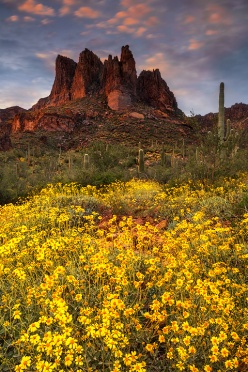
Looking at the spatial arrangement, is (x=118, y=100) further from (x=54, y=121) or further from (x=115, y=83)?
(x=54, y=121)

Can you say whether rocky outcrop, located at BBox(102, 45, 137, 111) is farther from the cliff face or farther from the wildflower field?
the wildflower field

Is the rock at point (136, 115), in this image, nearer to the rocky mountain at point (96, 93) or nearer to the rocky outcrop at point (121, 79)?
the rocky mountain at point (96, 93)

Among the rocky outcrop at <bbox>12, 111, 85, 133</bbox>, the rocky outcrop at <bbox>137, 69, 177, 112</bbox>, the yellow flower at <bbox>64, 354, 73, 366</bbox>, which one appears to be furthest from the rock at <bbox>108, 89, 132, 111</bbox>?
the yellow flower at <bbox>64, 354, 73, 366</bbox>

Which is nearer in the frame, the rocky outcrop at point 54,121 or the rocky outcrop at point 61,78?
the rocky outcrop at point 54,121

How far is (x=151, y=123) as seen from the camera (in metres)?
64.6

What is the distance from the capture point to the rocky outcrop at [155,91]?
90812mm

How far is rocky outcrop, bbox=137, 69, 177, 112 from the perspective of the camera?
90.8 metres

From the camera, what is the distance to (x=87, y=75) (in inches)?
3752

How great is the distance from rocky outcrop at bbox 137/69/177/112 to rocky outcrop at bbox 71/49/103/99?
43.3 feet

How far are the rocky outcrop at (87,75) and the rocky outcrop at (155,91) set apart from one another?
13.2m

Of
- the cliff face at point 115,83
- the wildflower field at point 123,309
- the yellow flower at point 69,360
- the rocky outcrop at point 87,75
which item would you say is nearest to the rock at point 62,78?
the cliff face at point 115,83

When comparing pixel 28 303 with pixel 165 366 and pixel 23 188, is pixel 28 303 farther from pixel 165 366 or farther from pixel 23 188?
pixel 23 188

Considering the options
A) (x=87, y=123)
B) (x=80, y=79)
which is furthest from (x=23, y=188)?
(x=80, y=79)

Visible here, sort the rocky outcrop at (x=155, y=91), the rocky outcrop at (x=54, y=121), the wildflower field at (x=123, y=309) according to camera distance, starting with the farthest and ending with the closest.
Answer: the rocky outcrop at (x=155, y=91), the rocky outcrop at (x=54, y=121), the wildflower field at (x=123, y=309)
